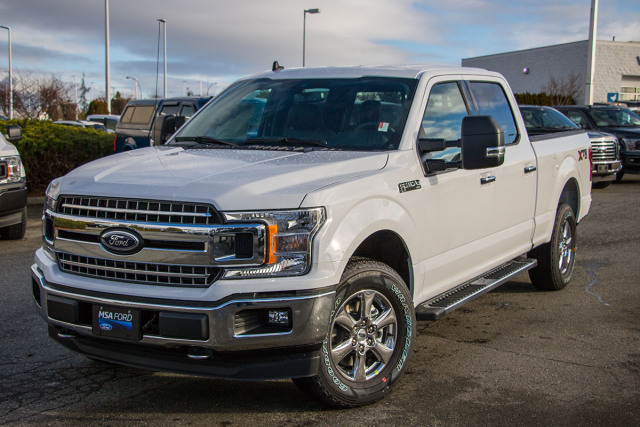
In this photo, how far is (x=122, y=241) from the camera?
3.72 meters

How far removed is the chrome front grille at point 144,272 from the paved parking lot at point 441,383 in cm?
79

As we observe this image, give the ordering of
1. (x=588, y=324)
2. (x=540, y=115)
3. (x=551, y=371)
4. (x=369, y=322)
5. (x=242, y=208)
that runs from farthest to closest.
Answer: (x=540, y=115) → (x=588, y=324) → (x=551, y=371) → (x=369, y=322) → (x=242, y=208)

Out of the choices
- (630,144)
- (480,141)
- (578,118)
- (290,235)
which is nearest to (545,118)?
(630,144)

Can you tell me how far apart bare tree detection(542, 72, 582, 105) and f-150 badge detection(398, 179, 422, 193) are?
3691 cm

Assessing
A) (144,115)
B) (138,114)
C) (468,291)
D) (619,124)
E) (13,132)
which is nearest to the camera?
(468,291)

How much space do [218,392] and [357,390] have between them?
881 mm

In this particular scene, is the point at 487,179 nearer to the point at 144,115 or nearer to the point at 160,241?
the point at 160,241

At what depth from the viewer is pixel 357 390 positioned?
4.03m

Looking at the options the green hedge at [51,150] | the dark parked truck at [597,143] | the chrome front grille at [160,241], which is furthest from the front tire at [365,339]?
the dark parked truck at [597,143]

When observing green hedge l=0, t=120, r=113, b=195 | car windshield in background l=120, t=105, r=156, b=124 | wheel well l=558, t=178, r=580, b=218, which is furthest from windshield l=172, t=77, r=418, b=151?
car windshield in background l=120, t=105, r=156, b=124

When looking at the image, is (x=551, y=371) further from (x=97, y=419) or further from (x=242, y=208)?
(x=97, y=419)

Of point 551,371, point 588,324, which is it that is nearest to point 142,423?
point 551,371

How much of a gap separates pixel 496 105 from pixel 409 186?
200cm

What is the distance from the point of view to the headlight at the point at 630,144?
18.4m
